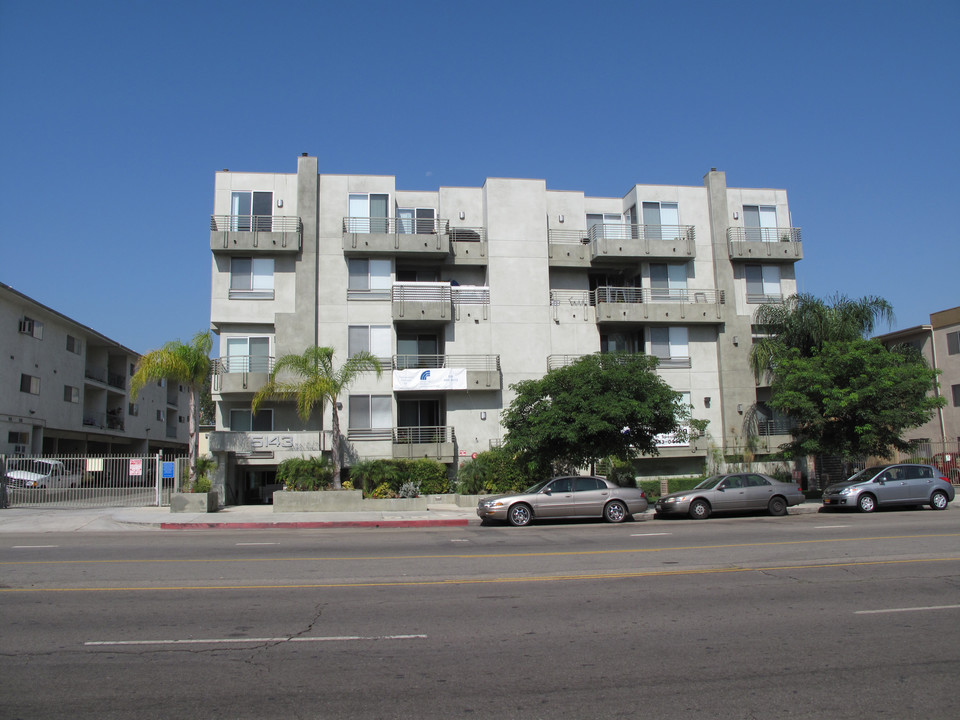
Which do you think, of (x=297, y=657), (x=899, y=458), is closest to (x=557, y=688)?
(x=297, y=657)

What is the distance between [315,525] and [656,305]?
20115 millimetres

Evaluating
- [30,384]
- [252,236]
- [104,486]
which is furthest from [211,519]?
[30,384]

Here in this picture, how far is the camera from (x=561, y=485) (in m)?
21.1

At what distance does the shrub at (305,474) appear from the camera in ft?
90.3

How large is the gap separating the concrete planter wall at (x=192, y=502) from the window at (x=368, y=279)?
11.7 m

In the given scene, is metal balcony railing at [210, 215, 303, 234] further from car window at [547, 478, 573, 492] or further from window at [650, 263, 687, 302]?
car window at [547, 478, 573, 492]

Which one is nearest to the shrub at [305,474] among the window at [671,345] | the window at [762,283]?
the window at [671,345]

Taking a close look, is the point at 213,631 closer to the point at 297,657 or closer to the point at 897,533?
the point at 297,657

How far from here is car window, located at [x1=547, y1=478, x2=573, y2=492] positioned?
69.0ft

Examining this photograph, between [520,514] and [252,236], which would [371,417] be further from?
[520,514]

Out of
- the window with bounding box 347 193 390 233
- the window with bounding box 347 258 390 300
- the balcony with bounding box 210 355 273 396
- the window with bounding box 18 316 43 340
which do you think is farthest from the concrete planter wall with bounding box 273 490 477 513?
the window with bounding box 18 316 43 340

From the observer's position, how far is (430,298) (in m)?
33.2

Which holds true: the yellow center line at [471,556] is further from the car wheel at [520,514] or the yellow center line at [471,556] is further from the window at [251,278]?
the window at [251,278]

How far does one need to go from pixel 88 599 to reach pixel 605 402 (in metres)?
18.7
